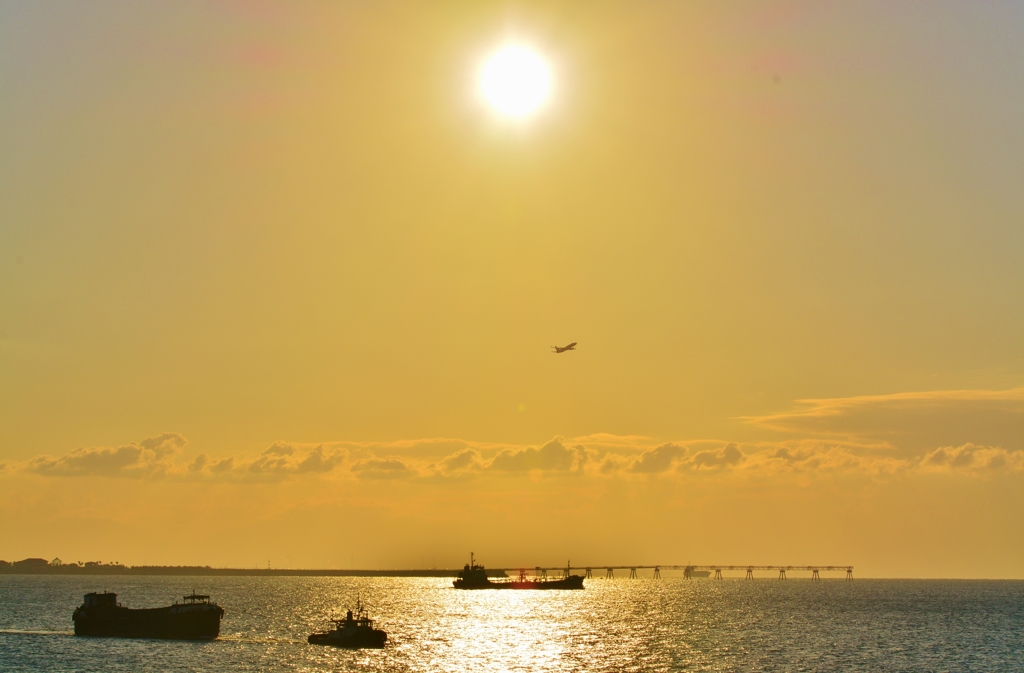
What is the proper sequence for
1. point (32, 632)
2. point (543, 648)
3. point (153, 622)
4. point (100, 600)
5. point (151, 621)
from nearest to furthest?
point (543, 648) → point (153, 622) → point (151, 621) → point (100, 600) → point (32, 632)

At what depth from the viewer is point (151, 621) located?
14138 centimetres

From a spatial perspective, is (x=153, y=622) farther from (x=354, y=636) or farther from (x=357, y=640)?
(x=357, y=640)

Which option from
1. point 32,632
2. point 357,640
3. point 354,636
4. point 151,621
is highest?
point 151,621

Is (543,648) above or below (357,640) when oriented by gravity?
below

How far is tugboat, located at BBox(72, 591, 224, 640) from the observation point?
139m

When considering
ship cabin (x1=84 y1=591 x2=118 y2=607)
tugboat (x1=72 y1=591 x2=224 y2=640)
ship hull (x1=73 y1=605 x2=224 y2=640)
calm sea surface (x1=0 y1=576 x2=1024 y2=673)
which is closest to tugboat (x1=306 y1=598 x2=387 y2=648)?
calm sea surface (x1=0 y1=576 x2=1024 y2=673)

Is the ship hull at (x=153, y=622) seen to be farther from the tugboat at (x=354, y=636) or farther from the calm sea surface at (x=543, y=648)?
the tugboat at (x=354, y=636)

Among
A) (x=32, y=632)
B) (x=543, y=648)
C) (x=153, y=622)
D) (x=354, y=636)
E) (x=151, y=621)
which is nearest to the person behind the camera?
(x=354, y=636)

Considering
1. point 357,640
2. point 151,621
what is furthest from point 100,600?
point 357,640

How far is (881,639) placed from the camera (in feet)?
529

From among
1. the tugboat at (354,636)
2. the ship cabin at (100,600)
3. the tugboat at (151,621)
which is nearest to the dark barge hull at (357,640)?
the tugboat at (354,636)

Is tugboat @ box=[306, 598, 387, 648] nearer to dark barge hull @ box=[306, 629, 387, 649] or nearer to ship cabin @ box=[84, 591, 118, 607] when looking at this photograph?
dark barge hull @ box=[306, 629, 387, 649]

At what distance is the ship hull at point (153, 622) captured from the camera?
139 m

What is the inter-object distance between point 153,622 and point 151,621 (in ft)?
1.52
